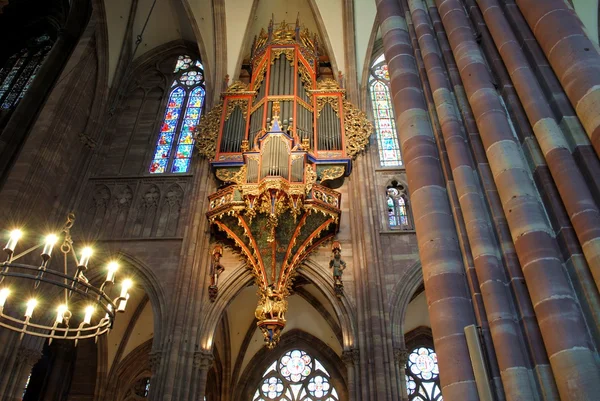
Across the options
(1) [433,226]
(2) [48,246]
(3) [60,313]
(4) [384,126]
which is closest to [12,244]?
(2) [48,246]

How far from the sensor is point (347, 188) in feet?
43.2

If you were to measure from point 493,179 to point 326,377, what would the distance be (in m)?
10.4

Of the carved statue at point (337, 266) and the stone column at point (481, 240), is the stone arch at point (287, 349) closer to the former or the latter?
the carved statue at point (337, 266)

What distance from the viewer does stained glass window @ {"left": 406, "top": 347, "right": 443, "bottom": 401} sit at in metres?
13.7

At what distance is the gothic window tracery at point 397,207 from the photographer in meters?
12.6

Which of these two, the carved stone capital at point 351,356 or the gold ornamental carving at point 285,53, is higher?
the gold ornamental carving at point 285,53

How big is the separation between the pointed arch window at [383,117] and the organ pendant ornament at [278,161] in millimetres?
940

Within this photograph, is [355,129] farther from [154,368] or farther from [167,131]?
[154,368]

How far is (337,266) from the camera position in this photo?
37.7 feet

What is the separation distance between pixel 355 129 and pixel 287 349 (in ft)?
22.1

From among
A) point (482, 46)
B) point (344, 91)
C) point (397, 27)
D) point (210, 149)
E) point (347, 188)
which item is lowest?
point (482, 46)

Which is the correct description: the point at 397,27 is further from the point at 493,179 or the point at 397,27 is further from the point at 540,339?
the point at 540,339

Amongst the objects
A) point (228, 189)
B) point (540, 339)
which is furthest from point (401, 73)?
point (228, 189)

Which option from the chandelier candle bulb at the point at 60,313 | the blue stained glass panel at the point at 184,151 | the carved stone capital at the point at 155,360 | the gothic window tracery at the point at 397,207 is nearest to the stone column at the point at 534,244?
the chandelier candle bulb at the point at 60,313
